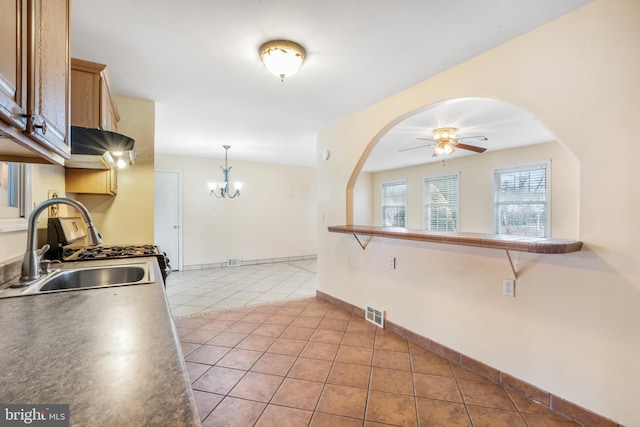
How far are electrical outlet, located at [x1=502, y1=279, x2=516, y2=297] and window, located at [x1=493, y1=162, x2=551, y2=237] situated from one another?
3.35 m

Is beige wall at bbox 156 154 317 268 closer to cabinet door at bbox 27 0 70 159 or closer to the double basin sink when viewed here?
the double basin sink

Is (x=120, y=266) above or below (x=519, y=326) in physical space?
above

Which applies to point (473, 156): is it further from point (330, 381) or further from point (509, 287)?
point (330, 381)

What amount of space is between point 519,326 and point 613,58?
1637 mm

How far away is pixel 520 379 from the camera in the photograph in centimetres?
186

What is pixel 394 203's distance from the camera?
291 inches

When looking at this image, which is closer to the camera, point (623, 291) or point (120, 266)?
point (623, 291)

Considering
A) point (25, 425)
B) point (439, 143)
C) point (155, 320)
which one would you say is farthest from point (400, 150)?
point (25, 425)

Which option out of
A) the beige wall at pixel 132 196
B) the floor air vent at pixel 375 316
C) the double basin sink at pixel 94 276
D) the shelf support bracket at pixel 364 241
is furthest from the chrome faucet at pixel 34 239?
the floor air vent at pixel 375 316

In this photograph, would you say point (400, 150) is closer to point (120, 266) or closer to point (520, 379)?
point (520, 379)

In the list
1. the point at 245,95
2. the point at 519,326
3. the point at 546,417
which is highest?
the point at 245,95

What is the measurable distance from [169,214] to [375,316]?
4.55 meters

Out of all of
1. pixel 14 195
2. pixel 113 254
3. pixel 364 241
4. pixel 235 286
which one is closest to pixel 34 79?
pixel 14 195

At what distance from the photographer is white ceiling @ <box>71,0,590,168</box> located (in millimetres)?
1541
